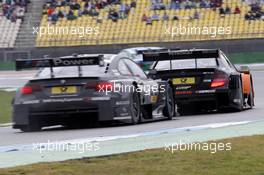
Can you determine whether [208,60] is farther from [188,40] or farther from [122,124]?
[188,40]

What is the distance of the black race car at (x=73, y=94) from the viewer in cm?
1291

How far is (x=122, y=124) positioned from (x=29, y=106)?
1685 mm

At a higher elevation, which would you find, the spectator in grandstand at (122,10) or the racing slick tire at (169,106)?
the racing slick tire at (169,106)

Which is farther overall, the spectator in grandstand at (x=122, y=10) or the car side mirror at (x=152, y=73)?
the spectator in grandstand at (x=122, y=10)

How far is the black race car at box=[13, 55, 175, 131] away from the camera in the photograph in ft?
42.4

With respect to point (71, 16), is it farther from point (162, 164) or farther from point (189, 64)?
point (162, 164)

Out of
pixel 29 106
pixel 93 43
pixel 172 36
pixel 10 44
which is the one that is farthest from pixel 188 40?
pixel 29 106

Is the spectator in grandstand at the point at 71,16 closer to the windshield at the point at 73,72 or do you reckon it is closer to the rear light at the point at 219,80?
the rear light at the point at 219,80

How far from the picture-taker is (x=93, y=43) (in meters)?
46.2

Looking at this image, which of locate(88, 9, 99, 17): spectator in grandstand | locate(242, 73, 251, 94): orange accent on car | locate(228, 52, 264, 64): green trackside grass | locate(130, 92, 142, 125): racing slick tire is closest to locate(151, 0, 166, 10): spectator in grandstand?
locate(88, 9, 99, 17): spectator in grandstand

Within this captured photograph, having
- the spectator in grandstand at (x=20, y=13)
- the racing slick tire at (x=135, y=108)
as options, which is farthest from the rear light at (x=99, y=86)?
the spectator in grandstand at (x=20, y=13)

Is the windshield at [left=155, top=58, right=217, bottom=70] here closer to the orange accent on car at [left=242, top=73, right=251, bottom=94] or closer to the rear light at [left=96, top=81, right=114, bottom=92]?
the orange accent on car at [left=242, top=73, right=251, bottom=94]

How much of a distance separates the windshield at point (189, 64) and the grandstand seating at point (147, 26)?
27690 millimetres

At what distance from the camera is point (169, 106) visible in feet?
50.1
